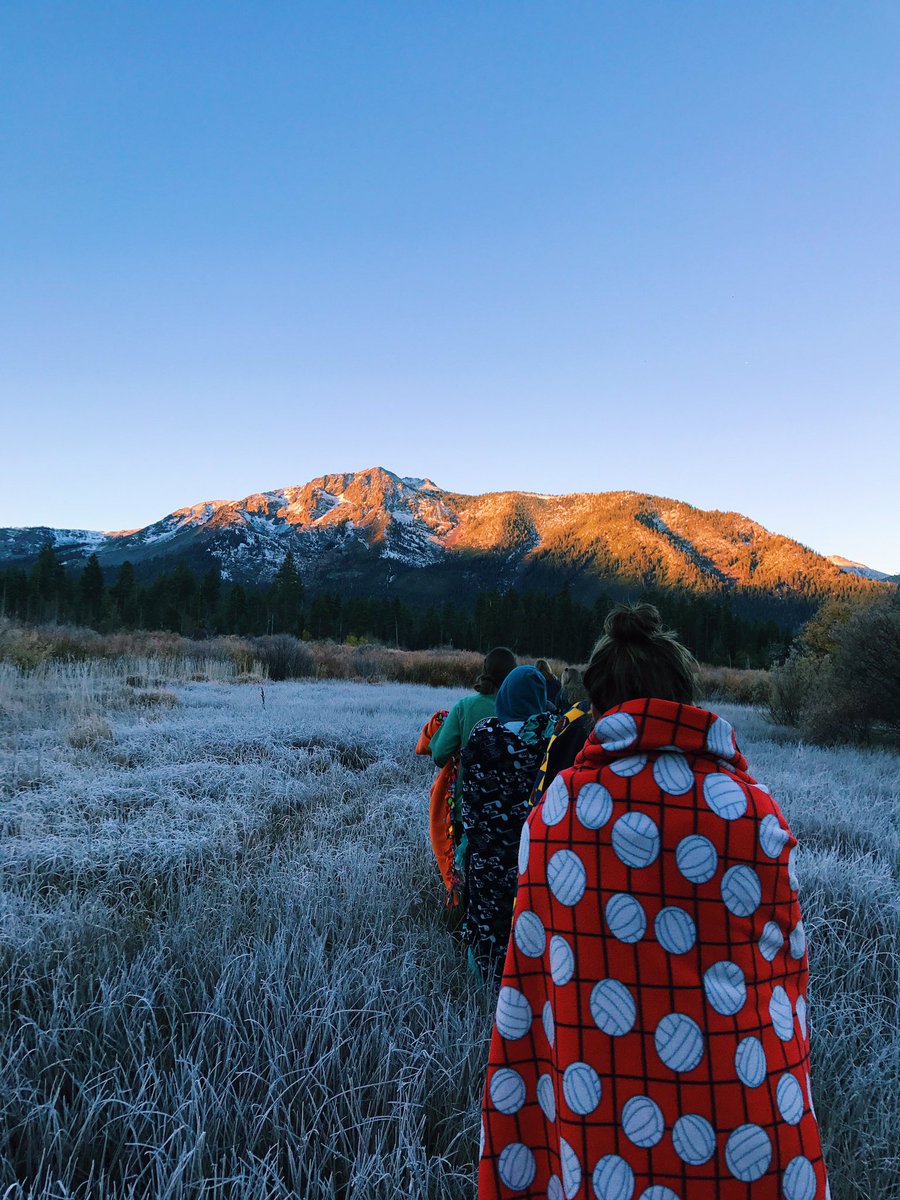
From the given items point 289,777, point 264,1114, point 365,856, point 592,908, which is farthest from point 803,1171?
point 289,777

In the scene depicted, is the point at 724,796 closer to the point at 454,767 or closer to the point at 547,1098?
the point at 547,1098

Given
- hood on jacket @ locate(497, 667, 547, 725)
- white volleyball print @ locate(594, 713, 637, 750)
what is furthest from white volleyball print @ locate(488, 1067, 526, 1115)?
hood on jacket @ locate(497, 667, 547, 725)

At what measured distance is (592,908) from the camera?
1.26 meters

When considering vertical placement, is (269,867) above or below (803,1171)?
below

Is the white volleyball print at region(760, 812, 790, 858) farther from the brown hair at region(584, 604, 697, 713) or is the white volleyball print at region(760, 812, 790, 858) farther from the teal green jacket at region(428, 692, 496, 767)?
the teal green jacket at region(428, 692, 496, 767)

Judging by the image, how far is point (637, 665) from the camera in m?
1.50

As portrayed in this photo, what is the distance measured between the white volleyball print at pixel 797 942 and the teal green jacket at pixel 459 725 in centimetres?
230

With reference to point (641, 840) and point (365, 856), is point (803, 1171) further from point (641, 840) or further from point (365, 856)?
point (365, 856)

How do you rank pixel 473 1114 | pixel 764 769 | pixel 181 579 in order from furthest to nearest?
pixel 181 579 → pixel 764 769 → pixel 473 1114

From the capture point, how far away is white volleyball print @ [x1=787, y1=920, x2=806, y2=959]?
1296 mm

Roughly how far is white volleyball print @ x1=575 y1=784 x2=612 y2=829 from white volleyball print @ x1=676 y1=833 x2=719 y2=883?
0.16 meters

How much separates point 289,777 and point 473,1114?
15.3ft

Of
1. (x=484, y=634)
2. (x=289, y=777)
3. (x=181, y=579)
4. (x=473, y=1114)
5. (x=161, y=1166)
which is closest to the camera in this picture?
(x=161, y=1166)

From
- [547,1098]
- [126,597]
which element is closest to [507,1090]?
[547,1098]
